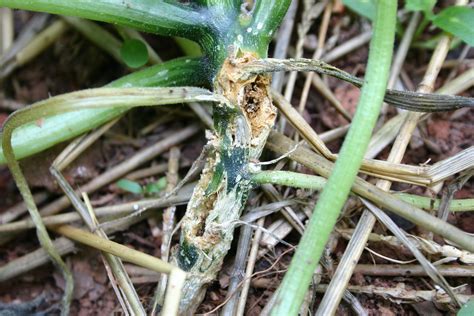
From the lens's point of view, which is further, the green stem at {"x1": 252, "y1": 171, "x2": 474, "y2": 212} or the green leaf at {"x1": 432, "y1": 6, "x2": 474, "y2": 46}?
the green leaf at {"x1": 432, "y1": 6, "x2": 474, "y2": 46}

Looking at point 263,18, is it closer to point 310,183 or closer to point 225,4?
point 225,4

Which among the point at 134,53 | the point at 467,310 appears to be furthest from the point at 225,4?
the point at 467,310

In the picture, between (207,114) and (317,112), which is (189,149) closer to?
(207,114)

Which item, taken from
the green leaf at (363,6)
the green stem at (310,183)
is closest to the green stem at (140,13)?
the green stem at (310,183)

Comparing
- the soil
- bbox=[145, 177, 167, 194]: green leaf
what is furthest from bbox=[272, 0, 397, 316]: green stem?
bbox=[145, 177, 167, 194]: green leaf

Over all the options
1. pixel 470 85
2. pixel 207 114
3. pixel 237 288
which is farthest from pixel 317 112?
pixel 237 288

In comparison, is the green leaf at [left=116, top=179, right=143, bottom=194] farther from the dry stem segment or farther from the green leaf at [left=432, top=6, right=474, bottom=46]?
the green leaf at [left=432, top=6, right=474, bottom=46]

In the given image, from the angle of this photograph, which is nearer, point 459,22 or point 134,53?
point 459,22
